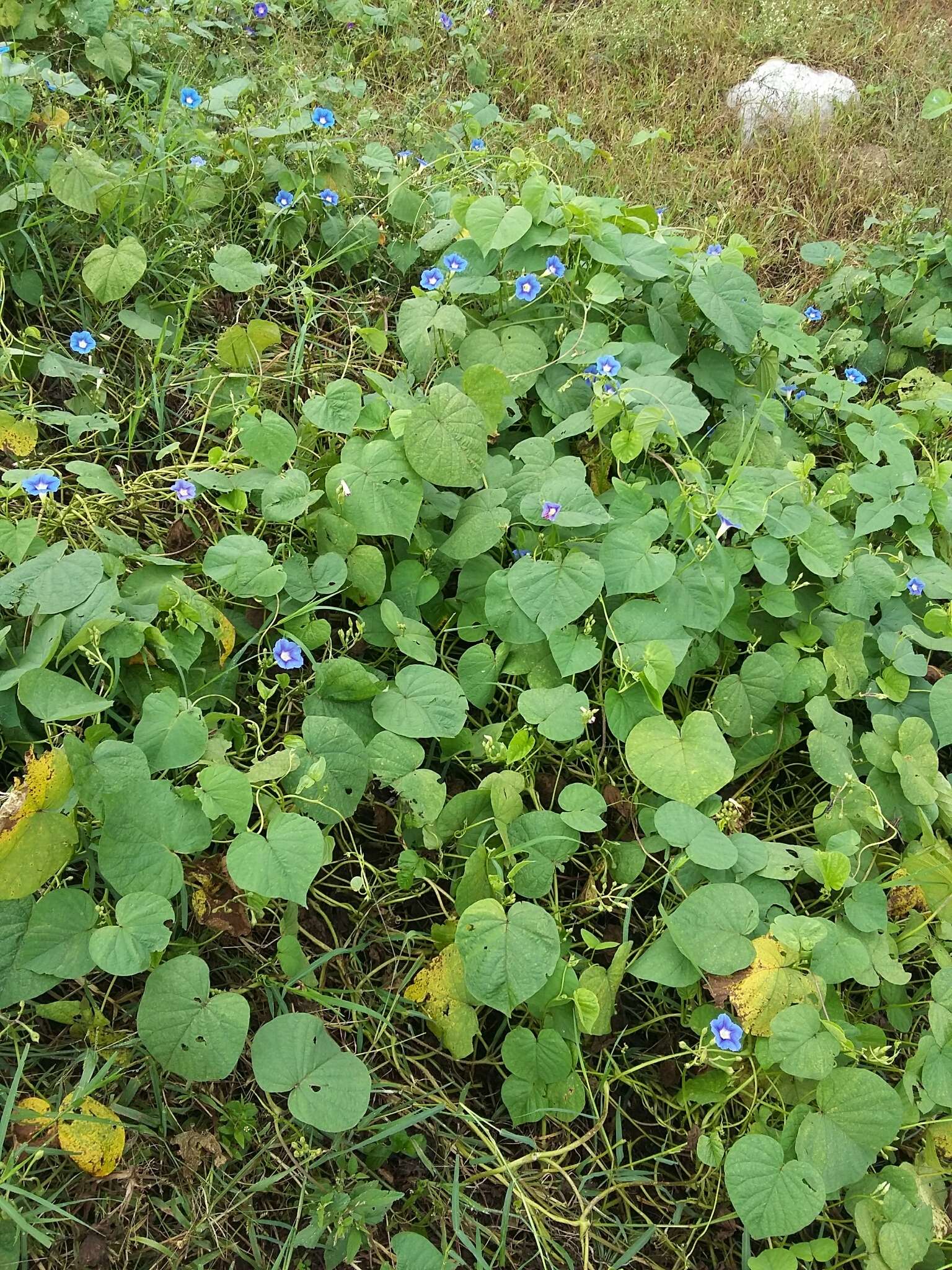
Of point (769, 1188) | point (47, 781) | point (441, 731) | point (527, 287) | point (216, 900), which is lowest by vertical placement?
point (769, 1188)

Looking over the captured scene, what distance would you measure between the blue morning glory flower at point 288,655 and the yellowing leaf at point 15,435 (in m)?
0.70

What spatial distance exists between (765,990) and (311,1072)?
0.75 meters

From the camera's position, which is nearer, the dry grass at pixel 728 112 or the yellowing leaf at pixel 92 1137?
the yellowing leaf at pixel 92 1137

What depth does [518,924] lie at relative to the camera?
154 cm

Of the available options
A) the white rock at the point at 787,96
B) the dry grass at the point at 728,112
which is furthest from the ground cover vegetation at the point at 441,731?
the white rock at the point at 787,96

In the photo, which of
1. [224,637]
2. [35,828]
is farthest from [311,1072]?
[224,637]

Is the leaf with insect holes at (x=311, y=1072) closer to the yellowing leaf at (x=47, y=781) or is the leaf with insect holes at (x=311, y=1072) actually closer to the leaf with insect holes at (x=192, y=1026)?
the leaf with insect holes at (x=192, y=1026)

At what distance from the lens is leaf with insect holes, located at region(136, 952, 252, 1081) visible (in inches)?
54.5

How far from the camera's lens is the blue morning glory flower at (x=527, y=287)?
224 cm

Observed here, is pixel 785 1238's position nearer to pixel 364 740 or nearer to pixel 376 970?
pixel 376 970

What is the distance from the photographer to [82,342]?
215cm

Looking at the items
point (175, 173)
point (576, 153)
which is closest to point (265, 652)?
point (175, 173)

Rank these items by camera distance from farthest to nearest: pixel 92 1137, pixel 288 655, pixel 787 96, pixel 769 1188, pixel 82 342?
pixel 787 96, pixel 82 342, pixel 288 655, pixel 769 1188, pixel 92 1137

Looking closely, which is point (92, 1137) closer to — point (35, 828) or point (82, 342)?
point (35, 828)
